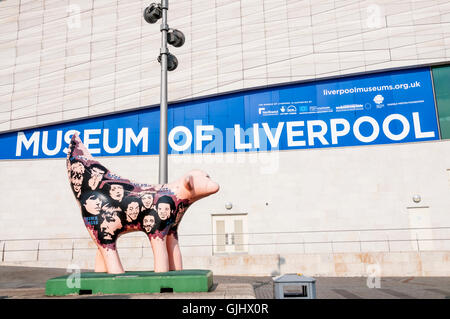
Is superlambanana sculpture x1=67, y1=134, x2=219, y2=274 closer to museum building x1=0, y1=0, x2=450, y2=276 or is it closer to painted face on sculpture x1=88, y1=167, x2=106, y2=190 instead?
painted face on sculpture x1=88, y1=167, x2=106, y2=190

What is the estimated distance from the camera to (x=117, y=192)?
25.7ft

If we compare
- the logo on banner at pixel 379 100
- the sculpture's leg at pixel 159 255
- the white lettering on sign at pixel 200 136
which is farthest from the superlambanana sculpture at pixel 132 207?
the logo on banner at pixel 379 100

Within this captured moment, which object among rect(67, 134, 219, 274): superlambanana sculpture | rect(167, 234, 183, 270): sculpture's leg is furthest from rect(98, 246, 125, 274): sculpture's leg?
rect(167, 234, 183, 270): sculpture's leg

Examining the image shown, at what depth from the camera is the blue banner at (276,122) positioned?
1939 centimetres

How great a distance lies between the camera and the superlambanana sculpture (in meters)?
7.71

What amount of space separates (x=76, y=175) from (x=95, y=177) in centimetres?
45

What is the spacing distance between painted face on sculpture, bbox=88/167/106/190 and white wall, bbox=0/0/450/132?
1308 centimetres

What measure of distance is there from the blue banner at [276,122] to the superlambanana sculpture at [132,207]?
12.2 meters

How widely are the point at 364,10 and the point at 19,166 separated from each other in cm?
2125

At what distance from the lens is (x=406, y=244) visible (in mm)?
18016

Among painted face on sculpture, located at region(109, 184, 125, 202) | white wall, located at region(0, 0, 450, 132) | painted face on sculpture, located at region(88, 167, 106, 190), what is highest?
white wall, located at region(0, 0, 450, 132)

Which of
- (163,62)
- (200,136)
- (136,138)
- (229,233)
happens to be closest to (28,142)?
(136,138)

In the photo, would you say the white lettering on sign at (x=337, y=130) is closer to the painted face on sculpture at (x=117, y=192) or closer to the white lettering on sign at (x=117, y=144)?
the white lettering on sign at (x=117, y=144)

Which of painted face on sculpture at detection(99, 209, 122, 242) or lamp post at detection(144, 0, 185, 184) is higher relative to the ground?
lamp post at detection(144, 0, 185, 184)
